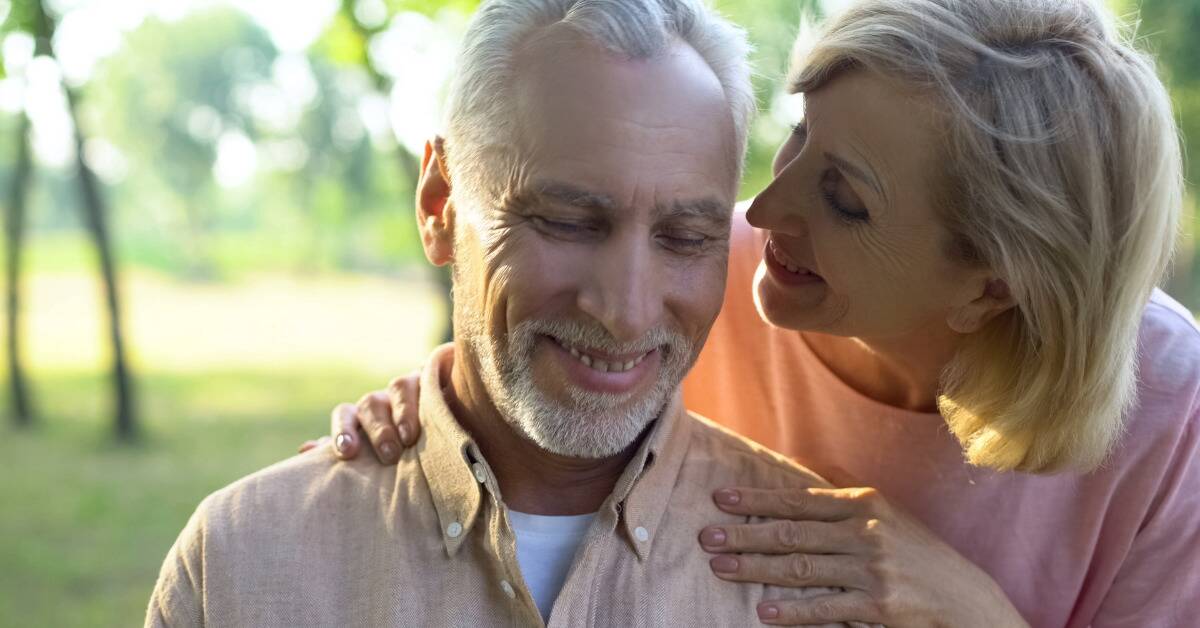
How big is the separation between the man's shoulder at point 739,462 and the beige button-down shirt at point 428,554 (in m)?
0.08

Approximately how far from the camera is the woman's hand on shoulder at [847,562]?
2.01m

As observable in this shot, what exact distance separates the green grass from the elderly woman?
17.6 feet

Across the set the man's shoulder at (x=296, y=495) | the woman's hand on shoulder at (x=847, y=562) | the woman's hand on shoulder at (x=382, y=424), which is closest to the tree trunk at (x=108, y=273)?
the woman's hand on shoulder at (x=382, y=424)

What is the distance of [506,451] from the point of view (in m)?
2.10

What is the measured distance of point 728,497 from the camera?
211 cm

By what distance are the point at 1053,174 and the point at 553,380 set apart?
3.04 ft

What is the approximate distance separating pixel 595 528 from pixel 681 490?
8.2 inches

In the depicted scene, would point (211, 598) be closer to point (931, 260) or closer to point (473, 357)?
point (473, 357)


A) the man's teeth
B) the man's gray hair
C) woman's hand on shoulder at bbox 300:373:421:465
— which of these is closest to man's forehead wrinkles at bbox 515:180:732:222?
the man's gray hair

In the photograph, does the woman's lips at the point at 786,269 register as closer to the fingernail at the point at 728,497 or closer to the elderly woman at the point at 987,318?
the elderly woman at the point at 987,318

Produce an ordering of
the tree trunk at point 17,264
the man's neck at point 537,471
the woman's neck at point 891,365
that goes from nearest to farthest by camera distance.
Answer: the man's neck at point 537,471 < the woman's neck at point 891,365 < the tree trunk at point 17,264

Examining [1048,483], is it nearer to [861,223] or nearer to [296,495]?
[861,223]

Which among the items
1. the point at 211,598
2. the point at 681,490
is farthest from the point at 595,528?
the point at 211,598

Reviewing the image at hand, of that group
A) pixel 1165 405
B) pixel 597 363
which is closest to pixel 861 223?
pixel 597 363
